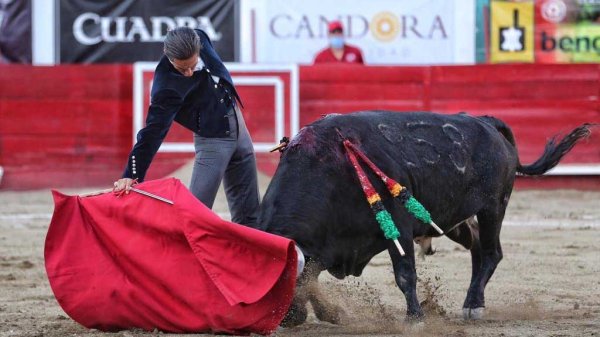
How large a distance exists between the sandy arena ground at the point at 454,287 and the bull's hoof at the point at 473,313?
0.12 ft

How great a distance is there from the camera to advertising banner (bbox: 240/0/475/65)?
40.1 ft

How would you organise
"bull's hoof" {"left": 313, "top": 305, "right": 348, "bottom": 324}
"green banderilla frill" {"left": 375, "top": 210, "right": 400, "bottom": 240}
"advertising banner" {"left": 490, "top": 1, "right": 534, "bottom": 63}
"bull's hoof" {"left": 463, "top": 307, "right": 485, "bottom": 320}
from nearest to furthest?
"green banderilla frill" {"left": 375, "top": 210, "right": 400, "bottom": 240}, "bull's hoof" {"left": 313, "top": 305, "right": 348, "bottom": 324}, "bull's hoof" {"left": 463, "top": 307, "right": 485, "bottom": 320}, "advertising banner" {"left": 490, "top": 1, "right": 534, "bottom": 63}

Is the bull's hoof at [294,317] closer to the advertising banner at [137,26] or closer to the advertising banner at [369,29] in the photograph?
the advertising banner at [369,29]

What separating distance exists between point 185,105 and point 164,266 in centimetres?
81

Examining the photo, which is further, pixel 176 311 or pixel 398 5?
pixel 398 5

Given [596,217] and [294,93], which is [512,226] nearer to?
[596,217]

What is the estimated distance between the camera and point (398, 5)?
12297 mm

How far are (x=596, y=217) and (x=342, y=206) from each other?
4.71m

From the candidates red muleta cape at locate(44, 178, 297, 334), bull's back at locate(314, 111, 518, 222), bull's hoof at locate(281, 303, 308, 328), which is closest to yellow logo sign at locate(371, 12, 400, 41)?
bull's back at locate(314, 111, 518, 222)

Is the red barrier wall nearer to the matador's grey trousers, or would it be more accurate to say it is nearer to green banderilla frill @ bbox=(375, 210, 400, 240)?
the matador's grey trousers

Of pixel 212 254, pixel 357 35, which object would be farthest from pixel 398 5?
pixel 212 254

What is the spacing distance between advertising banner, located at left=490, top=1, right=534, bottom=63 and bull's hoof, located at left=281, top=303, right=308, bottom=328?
7.84m

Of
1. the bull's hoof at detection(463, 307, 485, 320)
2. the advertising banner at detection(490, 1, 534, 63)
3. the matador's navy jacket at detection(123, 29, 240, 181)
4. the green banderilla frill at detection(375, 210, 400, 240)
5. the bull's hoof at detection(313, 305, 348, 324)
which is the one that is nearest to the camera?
the green banderilla frill at detection(375, 210, 400, 240)

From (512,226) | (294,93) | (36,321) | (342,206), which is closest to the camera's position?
(342,206)
